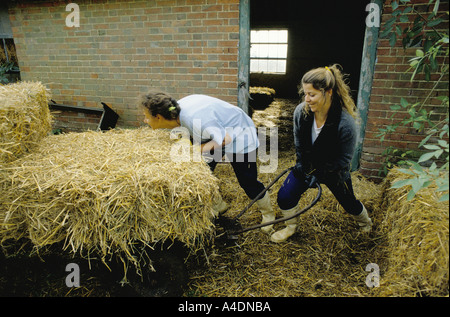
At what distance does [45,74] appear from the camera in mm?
5551

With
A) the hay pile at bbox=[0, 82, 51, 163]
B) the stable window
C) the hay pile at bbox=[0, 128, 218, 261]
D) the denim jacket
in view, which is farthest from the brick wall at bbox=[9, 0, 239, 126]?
the stable window

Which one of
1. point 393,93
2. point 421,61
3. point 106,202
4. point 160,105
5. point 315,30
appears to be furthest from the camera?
point 315,30

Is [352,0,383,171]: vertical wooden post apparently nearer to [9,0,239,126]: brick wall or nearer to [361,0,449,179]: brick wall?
[361,0,449,179]: brick wall

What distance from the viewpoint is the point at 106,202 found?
1961mm

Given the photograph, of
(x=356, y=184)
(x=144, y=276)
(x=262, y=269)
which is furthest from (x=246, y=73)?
(x=144, y=276)

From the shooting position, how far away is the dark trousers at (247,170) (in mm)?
2896

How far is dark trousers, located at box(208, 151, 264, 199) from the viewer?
9.50 ft

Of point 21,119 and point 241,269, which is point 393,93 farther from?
point 21,119

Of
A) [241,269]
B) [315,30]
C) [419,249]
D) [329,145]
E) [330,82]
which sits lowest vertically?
[241,269]

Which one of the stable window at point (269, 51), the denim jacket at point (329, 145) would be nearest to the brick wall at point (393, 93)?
the denim jacket at point (329, 145)

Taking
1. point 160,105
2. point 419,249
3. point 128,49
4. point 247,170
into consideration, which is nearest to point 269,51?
point 128,49

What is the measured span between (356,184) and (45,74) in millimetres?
6014

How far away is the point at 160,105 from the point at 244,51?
218cm

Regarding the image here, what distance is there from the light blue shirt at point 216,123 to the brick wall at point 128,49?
5.73ft
